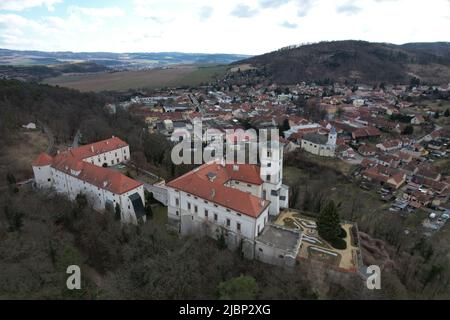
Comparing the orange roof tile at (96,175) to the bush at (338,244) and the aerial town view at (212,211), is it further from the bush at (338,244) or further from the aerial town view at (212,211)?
the bush at (338,244)

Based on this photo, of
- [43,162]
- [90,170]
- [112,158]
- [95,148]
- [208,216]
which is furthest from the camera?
[112,158]

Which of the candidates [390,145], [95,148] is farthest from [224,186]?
[390,145]

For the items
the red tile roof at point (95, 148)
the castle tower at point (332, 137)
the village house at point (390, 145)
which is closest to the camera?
the red tile roof at point (95, 148)

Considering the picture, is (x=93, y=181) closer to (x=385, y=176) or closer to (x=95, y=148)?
(x=95, y=148)

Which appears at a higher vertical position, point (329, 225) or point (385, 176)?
point (329, 225)

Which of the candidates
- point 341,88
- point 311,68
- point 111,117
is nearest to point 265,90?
point 341,88

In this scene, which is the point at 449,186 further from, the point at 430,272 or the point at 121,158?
the point at 121,158

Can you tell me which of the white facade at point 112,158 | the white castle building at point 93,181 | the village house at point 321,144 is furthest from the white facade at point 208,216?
the village house at point 321,144
